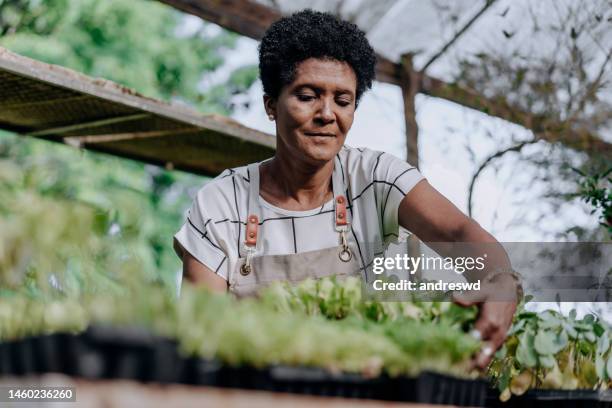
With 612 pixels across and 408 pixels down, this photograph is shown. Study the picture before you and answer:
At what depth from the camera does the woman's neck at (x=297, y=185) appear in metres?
2.13

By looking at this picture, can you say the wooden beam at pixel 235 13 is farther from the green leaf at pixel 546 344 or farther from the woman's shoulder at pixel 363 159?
the green leaf at pixel 546 344

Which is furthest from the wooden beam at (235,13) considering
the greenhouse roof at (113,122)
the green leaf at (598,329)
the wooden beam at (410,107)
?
the green leaf at (598,329)

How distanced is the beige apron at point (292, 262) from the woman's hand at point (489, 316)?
0.69 metres

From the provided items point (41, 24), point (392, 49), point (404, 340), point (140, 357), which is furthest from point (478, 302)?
point (41, 24)

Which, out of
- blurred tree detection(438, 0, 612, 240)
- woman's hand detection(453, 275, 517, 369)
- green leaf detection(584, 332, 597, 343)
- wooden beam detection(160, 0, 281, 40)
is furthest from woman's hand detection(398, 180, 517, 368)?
blurred tree detection(438, 0, 612, 240)

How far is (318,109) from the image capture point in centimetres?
203

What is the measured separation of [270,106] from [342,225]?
434 mm

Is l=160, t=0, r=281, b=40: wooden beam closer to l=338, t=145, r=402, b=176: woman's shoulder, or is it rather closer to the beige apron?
l=338, t=145, r=402, b=176: woman's shoulder

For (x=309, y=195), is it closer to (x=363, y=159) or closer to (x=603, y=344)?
(x=363, y=159)

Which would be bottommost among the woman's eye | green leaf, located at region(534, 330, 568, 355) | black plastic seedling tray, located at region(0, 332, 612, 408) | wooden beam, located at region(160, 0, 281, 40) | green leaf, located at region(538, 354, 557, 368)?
black plastic seedling tray, located at region(0, 332, 612, 408)

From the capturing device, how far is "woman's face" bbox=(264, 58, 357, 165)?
2014 mm

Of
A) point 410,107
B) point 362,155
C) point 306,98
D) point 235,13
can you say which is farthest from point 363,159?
point 410,107

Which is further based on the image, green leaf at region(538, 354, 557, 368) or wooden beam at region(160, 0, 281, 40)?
wooden beam at region(160, 0, 281, 40)

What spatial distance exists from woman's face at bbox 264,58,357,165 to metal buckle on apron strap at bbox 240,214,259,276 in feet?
0.71
